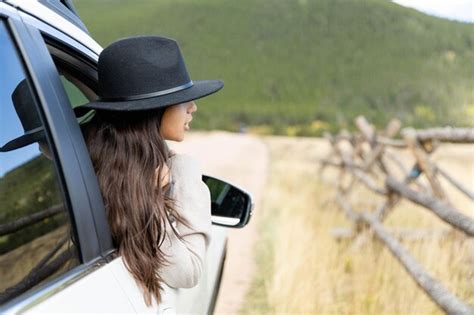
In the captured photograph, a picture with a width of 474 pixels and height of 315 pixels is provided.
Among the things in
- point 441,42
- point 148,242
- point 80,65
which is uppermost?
point 80,65

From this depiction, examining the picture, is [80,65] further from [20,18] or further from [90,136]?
[20,18]

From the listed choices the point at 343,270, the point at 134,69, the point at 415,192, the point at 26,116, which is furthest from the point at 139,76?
the point at 343,270

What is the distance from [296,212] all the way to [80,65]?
27.5 ft

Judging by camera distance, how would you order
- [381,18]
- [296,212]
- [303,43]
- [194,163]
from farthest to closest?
1. [303,43]
2. [381,18]
3. [296,212]
4. [194,163]

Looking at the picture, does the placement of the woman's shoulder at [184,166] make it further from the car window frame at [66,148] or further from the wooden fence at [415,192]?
the wooden fence at [415,192]

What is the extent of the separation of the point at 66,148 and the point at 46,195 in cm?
11

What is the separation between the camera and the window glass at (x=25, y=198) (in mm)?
1375

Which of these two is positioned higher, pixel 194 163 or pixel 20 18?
pixel 20 18

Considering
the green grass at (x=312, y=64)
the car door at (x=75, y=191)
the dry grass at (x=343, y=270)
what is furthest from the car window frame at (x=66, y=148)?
the green grass at (x=312, y=64)

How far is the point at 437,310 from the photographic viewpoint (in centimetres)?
442

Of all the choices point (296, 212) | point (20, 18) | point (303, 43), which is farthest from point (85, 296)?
point (303, 43)

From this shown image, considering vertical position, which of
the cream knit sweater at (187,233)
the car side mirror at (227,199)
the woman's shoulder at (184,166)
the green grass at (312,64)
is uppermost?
the woman's shoulder at (184,166)

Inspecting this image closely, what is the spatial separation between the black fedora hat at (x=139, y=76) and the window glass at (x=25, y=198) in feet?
0.83

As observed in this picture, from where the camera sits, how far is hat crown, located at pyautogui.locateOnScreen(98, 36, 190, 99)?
1.75 metres
